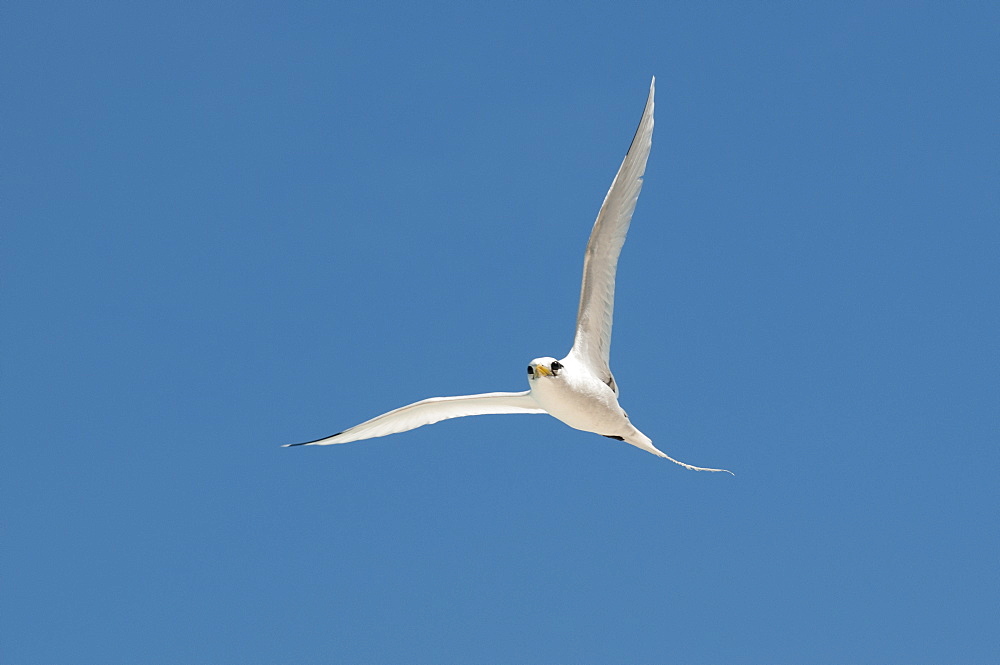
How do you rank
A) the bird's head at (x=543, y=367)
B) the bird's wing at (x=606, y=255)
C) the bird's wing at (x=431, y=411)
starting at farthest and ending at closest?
the bird's wing at (x=431, y=411), the bird's wing at (x=606, y=255), the bird's head at (x=543, y=367)

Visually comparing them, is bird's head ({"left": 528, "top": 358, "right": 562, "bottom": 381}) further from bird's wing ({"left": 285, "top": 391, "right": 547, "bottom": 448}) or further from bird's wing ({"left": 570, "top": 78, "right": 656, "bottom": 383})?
bird's wing ({"left": 285, "top": 391, "right": 547, "bottom": 448})

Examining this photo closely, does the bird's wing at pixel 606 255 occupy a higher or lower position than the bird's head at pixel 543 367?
higher

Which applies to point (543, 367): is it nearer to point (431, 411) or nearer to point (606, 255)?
point (606, 255)

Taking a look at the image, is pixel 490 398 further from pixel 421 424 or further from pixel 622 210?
pixel 622 210

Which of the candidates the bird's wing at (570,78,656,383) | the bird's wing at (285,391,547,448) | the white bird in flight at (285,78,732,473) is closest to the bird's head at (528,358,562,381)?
the white bird in flight at (285,78,732,473)

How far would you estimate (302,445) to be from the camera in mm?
18938

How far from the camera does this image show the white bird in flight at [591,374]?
55.4 ft

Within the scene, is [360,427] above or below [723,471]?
above

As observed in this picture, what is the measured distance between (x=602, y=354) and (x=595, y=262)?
1.63m

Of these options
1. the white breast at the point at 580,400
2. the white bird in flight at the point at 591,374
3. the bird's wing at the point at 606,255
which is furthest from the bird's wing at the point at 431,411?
the bird's wing at the point at 606,255

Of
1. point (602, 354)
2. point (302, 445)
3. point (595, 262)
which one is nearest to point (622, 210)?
point (595, 262)

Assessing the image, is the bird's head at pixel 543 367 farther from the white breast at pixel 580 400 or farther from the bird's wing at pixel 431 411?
the bird's wing at pixel 431 411

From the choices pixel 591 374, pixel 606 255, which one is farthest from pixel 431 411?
pixel 606 255

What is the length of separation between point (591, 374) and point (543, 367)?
1.50 m
